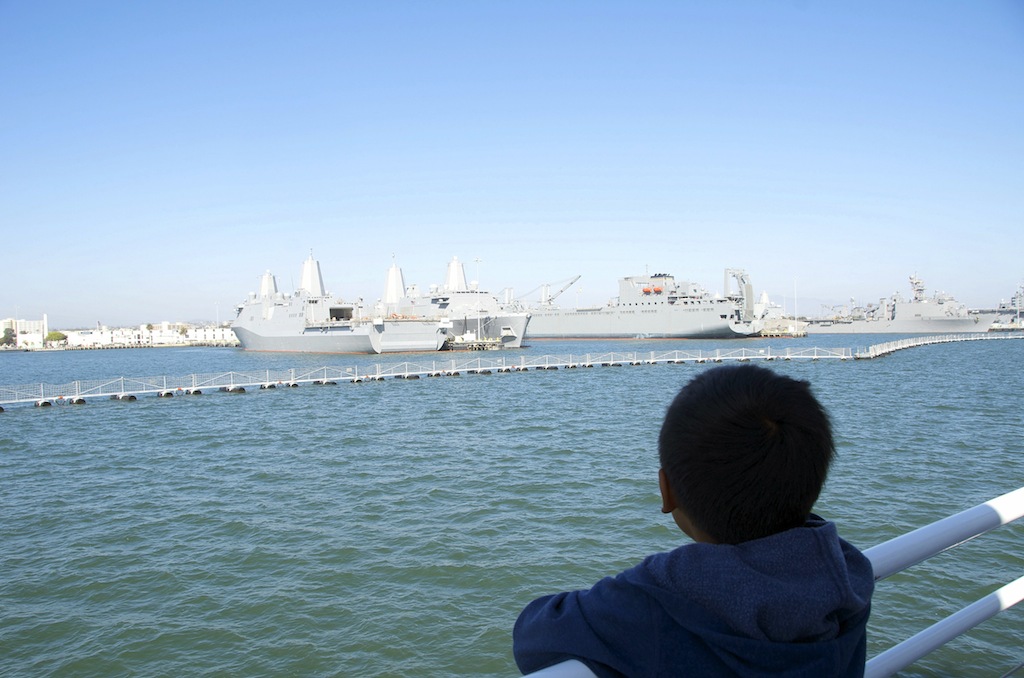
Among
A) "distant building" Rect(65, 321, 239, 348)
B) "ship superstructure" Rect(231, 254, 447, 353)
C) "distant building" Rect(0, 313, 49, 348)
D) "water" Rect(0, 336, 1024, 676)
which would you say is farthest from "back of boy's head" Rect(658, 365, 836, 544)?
"distant building" Rect(0, 313, 49, 348)

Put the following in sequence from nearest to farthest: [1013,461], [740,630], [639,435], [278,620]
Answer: [740,630] < [278,620] < [1013,461] < [639,435]

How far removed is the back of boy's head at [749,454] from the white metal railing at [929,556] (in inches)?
8.8

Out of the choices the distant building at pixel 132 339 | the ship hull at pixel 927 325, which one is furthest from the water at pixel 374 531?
the distant building at pixel 132 339

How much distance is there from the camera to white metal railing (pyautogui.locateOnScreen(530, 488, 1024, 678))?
4.04 ft

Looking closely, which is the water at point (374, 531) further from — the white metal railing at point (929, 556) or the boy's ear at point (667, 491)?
the boy's ear at point (667, 491)

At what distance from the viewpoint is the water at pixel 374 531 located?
18.6 ft

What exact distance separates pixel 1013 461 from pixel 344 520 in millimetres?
11048

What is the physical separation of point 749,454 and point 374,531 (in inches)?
311

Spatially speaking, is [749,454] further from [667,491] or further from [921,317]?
Result: [921,317]

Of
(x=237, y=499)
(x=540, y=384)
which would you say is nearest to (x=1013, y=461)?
(x=237, y=499)

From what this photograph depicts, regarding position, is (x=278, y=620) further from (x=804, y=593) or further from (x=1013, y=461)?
(x=1013, y=461)

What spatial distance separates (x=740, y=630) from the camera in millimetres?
972

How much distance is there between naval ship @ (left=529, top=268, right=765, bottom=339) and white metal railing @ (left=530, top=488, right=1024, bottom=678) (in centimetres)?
6813

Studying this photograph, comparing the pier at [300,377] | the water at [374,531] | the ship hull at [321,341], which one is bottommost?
the water at [374,531]
